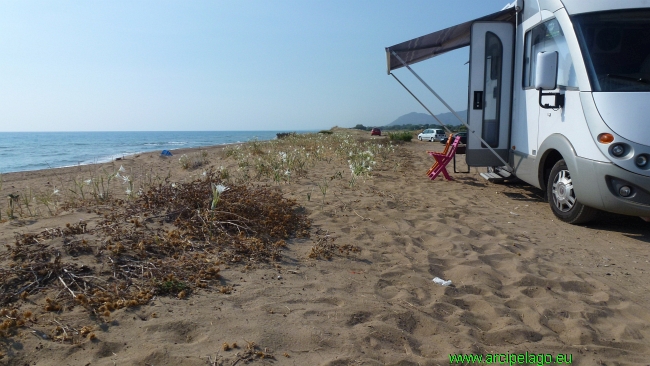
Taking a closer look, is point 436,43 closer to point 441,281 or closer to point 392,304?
point 441,281

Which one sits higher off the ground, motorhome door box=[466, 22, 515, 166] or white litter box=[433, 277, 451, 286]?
Result: motorhome door box=[466, 22, 515, 166]

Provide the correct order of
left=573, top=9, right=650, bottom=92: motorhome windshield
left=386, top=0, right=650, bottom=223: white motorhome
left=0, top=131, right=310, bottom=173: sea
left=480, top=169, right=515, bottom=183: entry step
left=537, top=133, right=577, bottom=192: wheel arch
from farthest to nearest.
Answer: left=0, top=131, right=310, bottom=173: sea, left=480, top=169, right=515, bottom=183: entry step, left=537, top=133, right=577, bottom=192: wheel arch, left=573, top=9, right=650, bottom=92: motorhome windshield, left=386, top=0, right=650, bottom=223: white motorhome

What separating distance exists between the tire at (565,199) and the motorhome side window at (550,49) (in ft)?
3.53

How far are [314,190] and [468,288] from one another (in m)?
3.54

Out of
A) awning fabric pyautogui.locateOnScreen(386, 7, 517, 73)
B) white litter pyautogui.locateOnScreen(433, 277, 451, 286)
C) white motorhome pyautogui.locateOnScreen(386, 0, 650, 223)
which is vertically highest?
awning fabric pyautogui.locateOnScreen(386, 7, 517, 73)

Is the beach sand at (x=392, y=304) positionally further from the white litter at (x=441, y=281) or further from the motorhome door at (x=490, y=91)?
the motorhome door at (x=490, y=91)

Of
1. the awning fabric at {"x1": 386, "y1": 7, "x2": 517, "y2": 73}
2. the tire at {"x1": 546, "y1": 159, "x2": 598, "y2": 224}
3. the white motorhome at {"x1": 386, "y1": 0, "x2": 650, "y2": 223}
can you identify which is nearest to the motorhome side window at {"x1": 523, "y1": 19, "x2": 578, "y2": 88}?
the white motorhome at {"x1": 386, "y1": 0, "x2": 650, "y2": 223}

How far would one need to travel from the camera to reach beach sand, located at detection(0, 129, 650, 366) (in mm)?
2539

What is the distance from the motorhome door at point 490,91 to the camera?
750 cm

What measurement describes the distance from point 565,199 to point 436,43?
158 inches

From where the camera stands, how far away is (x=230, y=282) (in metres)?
3.42

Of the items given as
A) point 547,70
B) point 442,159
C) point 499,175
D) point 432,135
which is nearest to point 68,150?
point 432,135

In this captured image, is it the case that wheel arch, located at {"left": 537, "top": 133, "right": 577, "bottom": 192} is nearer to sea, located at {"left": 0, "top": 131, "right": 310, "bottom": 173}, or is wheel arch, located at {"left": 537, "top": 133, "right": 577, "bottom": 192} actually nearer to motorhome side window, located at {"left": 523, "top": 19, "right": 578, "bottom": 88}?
motorhome side window, located at {"left": 523, "top": 19, "right": 578, "bottom": 88}

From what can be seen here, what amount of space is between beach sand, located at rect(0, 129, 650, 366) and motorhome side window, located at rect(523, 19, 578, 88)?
188 centimetres
